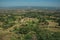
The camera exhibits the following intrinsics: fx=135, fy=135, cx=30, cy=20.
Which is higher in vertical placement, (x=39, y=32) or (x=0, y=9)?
(x=0, y=9)

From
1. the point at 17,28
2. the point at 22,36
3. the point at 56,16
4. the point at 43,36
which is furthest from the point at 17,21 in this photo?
the point at 56,16

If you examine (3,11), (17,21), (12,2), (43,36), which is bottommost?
(43,36)

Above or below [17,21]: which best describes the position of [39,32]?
below

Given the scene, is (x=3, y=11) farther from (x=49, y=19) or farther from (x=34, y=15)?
(x=49, y=19)

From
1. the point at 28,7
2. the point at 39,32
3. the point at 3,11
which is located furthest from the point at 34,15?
the point at 3,11

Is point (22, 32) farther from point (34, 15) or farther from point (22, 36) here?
point (34, 15)

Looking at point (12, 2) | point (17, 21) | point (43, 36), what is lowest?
point (43, 36)

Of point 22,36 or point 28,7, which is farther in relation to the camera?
point 28,7
